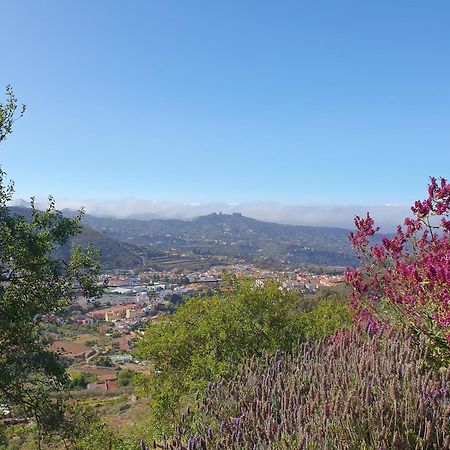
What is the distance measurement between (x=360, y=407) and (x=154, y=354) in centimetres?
1179

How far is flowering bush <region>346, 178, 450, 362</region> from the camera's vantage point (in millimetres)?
4840

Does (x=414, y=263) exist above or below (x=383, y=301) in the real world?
above

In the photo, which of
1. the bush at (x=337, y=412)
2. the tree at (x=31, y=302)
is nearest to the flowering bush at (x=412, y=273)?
the bush at (x=337, y=412)

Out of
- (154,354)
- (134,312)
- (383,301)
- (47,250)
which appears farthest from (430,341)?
(134,312)

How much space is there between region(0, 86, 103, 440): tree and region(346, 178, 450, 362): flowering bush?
19.7ft

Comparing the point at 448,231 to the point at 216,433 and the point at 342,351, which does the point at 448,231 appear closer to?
the point at 342,351

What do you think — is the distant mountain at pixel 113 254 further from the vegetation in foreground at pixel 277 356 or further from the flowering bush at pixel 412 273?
the flowering bush at pixel 412 273

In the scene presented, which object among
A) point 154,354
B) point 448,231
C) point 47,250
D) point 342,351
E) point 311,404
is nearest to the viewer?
point 311,404

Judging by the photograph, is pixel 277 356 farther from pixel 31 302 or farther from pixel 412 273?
pixel 31 302

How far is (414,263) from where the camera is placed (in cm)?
556

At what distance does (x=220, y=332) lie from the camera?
40.5 feet

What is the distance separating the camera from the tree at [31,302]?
809 cm

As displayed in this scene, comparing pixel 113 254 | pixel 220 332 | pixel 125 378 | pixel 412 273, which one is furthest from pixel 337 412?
pixel 113 254

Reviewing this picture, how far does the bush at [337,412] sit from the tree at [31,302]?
206 inches
